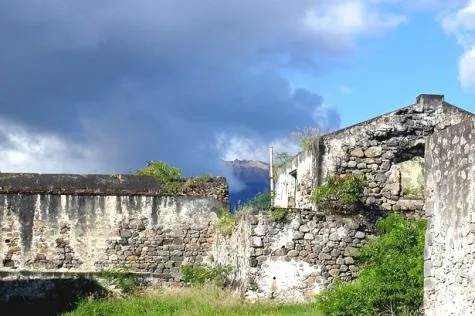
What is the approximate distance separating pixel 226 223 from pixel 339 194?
12.8 ft

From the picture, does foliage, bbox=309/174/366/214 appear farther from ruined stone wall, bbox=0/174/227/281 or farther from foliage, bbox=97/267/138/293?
ruined stone wall, bbox=0/174/227/281

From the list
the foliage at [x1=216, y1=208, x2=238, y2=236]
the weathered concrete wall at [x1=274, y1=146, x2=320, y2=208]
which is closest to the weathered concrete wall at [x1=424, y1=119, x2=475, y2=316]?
the weathered concrete wall at [x1=274, y1=146, x2=320, y2=208]

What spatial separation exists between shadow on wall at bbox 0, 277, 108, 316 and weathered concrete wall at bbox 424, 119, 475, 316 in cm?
1138

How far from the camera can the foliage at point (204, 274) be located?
20.0 m

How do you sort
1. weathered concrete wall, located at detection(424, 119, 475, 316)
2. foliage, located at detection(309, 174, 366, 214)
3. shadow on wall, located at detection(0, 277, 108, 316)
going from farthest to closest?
1. shadow on wall, located at detection(0, 277, 108, 316)
2. foliage, located at detection(309, 174, 366, 214)
3. weathered concrete wall, located at detection(424, 119, 475, 316)

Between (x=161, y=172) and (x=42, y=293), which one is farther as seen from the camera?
(x=161, y=172)

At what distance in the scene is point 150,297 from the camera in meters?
19.6

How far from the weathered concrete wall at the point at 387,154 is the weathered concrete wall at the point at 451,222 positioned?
842 cm

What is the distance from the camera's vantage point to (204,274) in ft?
69.4

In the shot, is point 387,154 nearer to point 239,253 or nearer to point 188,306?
point 239,253

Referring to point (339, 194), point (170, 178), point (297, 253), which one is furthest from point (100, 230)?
point (339, 194)

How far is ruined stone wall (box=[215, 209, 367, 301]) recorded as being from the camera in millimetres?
17391

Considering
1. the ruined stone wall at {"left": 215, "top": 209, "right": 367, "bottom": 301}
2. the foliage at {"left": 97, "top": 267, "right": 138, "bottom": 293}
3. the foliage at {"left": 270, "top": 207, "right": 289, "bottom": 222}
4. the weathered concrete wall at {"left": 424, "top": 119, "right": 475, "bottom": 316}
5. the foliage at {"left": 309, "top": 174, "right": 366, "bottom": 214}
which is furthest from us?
the foliage at {"left": 97, "top": 267, "right": 138, "bottom": 293}

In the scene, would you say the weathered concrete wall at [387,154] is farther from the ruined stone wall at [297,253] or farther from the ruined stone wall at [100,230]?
the ruined stone wall at [100,230]
